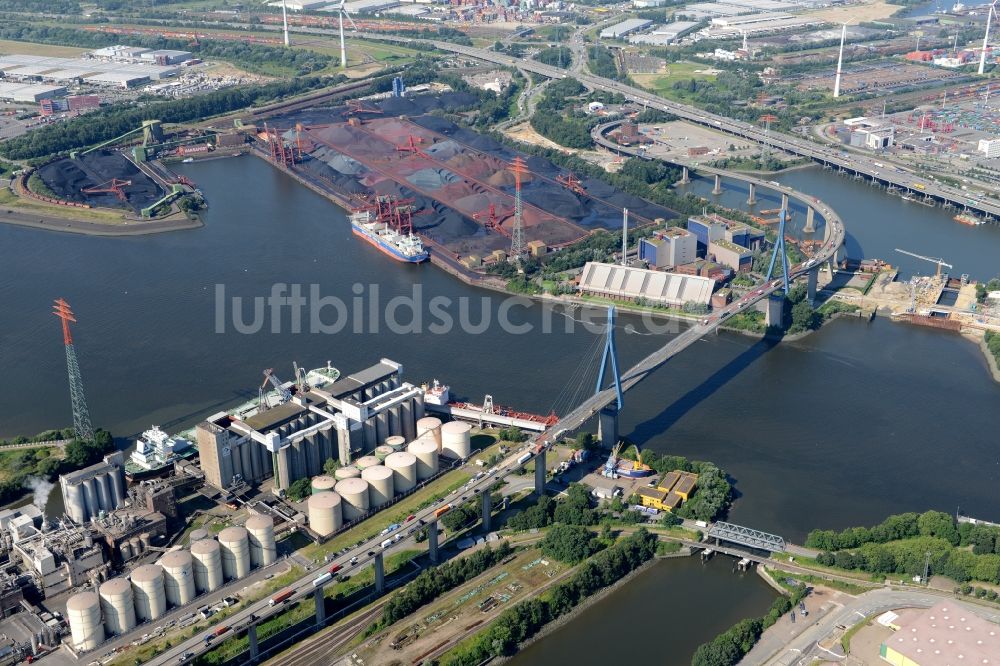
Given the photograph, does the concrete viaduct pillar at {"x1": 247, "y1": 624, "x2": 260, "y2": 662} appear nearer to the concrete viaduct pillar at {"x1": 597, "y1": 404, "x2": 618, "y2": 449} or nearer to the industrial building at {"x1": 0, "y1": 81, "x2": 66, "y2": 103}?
the concrete viaduct pillar at {"x1": 597, "y1": 404, "x2": 618, "y2": 449}

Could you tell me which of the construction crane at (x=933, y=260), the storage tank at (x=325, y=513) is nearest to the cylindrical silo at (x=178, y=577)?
the storage tank at (x=325, y=513)

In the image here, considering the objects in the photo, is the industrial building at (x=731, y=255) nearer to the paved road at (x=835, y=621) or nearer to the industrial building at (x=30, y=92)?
the paved road at (x=835, y=621)

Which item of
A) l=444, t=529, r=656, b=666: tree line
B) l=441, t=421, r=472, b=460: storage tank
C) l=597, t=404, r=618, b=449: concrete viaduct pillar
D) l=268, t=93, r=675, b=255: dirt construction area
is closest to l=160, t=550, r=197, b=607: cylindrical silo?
l=444, t=529, r=656, b=666: tree line

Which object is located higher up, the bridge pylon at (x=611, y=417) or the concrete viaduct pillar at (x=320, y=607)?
the bridge pylon at (x=611, y=417)

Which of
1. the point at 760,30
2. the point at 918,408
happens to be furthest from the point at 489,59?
the point at 918,408

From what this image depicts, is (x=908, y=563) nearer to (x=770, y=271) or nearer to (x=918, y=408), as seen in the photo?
(x=918, y=408)

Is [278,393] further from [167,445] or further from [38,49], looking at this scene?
[38,49]
